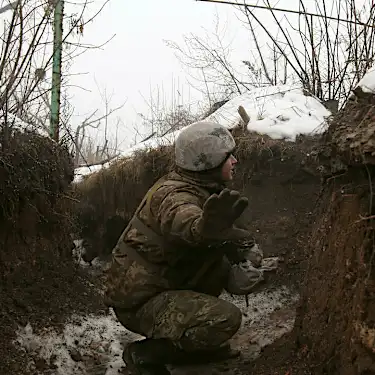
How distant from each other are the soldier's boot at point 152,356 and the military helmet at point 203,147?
1.06 metres

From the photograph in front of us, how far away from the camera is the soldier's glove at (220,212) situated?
105 inches

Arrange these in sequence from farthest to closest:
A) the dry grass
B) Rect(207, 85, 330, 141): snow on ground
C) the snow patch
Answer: the dry grass < Rect(207, 85, 330, 141): snow on ground < the snow patch

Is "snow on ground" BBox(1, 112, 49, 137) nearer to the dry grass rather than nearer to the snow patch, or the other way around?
the dry grass

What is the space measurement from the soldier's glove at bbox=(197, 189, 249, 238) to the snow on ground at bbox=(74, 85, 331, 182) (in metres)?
3.48

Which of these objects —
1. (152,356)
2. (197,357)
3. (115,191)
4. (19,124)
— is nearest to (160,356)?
(152,356)

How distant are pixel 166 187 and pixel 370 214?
3.78 feet

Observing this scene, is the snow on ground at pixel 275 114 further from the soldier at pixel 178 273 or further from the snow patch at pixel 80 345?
the soldier at pixel 178 273

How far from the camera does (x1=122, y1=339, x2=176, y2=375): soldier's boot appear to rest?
11.6ft

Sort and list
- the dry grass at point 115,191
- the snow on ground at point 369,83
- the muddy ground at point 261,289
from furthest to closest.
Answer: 1. the dry grass at point 115,191
2. the muddy ground at point 261,289
3. the snow on ground at point 369,83

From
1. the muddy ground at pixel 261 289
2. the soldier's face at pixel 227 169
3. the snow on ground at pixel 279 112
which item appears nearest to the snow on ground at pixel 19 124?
the muddy ground at pixel 261 289

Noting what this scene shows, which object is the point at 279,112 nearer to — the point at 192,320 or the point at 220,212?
the point at 192,320

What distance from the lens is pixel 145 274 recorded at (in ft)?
11.2

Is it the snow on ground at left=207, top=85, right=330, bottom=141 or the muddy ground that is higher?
the snow on ground at left=207, top=85, right=330, bottom=141

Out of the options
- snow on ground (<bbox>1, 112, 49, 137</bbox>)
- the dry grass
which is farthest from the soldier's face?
the dry grass
